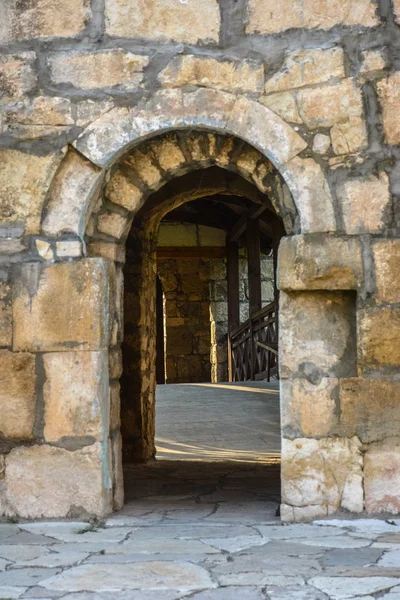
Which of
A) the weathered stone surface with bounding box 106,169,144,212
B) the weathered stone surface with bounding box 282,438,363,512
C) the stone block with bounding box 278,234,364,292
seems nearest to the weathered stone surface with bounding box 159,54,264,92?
the weathered stone surface with bounding box 106,169,144,212

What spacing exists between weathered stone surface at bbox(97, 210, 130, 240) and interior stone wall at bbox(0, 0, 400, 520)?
4.3 inches

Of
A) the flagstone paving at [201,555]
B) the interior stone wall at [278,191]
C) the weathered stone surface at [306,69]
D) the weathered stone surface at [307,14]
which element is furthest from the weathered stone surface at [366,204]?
the flagstone paving at [201,555]

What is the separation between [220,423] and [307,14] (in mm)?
5191

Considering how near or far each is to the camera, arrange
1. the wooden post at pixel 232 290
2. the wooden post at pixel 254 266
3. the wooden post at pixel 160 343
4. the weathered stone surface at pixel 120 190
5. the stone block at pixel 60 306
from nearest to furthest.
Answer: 1. the stone block at pixel 60 306
2. the weathered stone surface at pixel 120 190
3. the wooden post at pixel 254 266
4. the wooden post at pixel 232 290
5. the wooden post at pixel 160 343

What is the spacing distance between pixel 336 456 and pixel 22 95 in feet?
8.34

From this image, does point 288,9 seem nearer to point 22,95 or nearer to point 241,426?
point 22,95

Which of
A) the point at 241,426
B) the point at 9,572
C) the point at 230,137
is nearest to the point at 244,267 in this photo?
the point at 241,426

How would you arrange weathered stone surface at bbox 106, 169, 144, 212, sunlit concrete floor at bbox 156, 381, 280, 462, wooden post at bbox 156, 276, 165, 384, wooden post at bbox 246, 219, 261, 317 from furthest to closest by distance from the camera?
wooden post at bbox 156, 276, 165, 384 < wooden post at bbox 246, 219, 261, 317 < sunlit concrete floor at bbox 156, 381, 280, 462 < weathered stone surface at bbox 106, 169, 144, 212

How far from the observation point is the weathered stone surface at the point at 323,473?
3.98 m

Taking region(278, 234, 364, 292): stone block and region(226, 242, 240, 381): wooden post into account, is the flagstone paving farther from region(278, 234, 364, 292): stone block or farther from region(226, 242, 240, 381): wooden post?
region(226, 242, 240, 381): wooden post

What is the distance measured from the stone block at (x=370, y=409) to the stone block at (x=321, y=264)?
0.51m

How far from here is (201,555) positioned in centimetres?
329

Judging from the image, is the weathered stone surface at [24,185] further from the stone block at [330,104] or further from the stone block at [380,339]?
the stone block at [380,339]

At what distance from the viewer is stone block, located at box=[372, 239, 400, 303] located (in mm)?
4008
